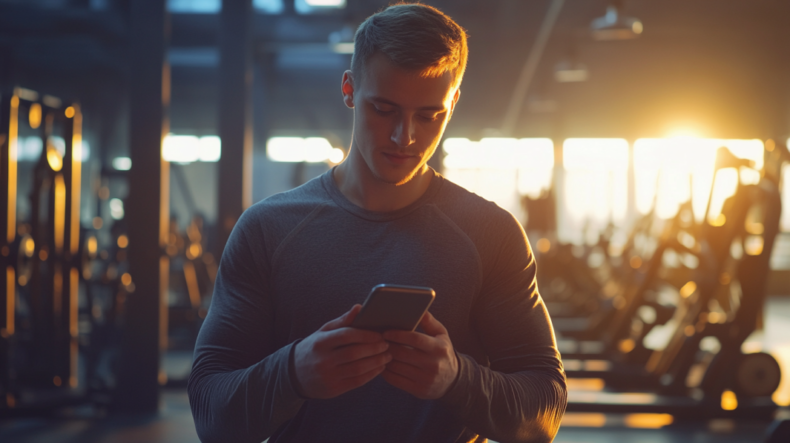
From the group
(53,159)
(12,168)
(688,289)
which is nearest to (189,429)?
(12,168)

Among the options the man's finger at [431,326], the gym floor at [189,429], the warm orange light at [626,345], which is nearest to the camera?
the man's finger at [431,326]

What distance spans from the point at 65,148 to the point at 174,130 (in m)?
9.23

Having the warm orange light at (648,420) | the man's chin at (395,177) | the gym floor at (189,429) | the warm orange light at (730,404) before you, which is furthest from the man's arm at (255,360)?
the warm orange light at (730,404)

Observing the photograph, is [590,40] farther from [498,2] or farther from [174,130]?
[174,130]

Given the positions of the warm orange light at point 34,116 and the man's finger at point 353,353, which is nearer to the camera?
the man's finger at point 353,353

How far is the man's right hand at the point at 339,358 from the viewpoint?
2.97 feet

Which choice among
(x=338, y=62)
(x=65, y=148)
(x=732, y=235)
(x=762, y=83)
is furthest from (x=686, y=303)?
(x=338, y=62)

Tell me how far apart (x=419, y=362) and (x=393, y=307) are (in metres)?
0.11

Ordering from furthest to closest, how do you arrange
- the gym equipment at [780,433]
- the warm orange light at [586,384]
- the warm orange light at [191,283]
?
the warm orange light at [191,283] → the warm orange light at [586,384] → the gym equipment at [780,433]

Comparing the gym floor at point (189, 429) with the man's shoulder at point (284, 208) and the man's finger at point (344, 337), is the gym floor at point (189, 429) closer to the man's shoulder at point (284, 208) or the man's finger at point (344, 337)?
the man's shoulder at point (284, 208)

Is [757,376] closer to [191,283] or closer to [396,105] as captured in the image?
[396,105]

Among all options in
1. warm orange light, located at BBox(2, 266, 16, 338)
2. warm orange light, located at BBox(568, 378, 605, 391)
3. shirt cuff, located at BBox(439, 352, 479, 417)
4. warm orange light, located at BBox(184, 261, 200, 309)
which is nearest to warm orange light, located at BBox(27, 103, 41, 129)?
warm orange light, located at BBox(2, 266, 16, 338)

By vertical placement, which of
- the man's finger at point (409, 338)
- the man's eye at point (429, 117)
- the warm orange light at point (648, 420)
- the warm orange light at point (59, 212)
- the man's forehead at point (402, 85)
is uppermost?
the man's forehead at point (402, 85)

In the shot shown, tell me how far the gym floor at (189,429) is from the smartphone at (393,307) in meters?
2.99
